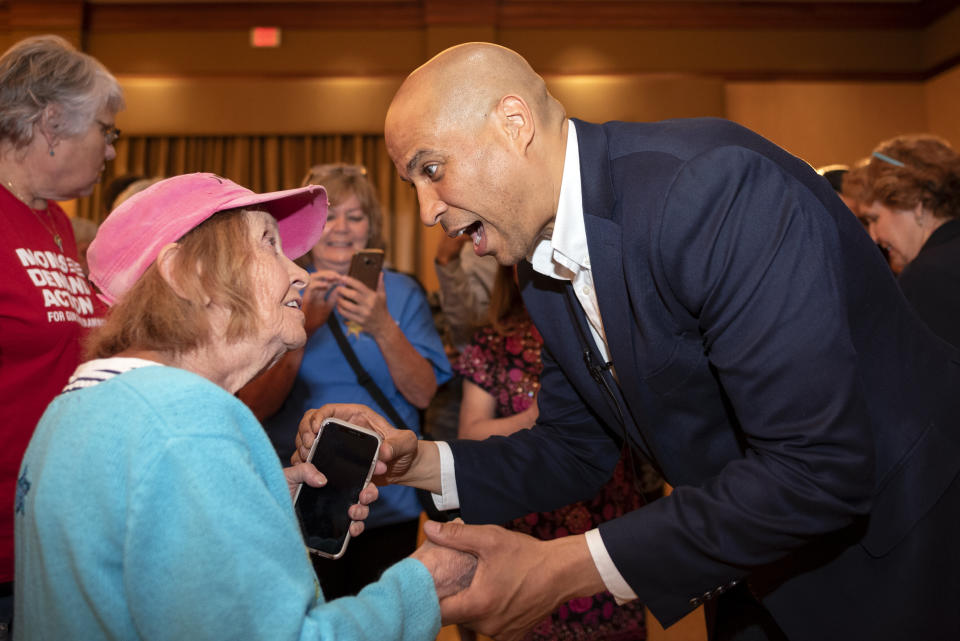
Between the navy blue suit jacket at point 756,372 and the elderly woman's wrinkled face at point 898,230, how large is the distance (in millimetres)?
1594

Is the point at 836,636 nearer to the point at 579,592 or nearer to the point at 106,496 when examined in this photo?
the point at 579,592

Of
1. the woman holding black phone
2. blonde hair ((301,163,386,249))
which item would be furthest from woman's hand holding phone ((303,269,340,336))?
blonde hair ((301,163,386,249))

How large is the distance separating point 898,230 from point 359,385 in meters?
1.98

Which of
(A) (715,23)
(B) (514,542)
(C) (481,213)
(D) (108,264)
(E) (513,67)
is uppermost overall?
(A) (715,23)

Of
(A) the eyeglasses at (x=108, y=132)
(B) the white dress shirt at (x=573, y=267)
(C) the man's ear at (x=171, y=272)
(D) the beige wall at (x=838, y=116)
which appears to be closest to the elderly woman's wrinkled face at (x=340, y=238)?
Result: (A) the eyeglasses at (x=108, y=132)

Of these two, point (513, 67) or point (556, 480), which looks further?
point (556, 480)

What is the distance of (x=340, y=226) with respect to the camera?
280cm

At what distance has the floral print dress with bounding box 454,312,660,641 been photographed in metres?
2.27

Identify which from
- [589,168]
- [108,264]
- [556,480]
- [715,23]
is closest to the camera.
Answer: [108,264]

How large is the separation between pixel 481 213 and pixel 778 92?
6268 mm

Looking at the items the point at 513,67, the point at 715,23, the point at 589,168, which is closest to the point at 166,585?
the point at 589,168

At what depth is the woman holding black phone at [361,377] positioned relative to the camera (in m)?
2.38

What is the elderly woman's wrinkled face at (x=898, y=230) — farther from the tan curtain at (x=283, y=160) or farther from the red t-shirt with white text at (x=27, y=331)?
the tan curtain at (x=283, y=160)

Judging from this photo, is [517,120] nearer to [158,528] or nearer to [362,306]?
[158,528]
